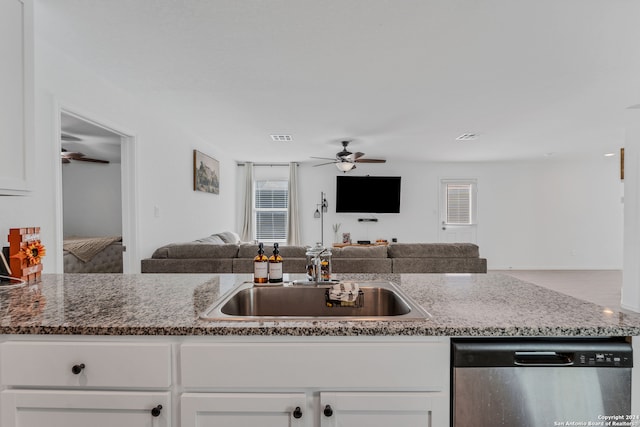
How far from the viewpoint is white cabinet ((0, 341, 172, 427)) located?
94 centimetres

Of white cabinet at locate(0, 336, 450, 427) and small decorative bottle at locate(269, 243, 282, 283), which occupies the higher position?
small decorative bottle at locate(269, 243, 282, 283)

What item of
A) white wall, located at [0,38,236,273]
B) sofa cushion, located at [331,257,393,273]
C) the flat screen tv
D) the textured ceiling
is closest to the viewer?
the textured ceiling

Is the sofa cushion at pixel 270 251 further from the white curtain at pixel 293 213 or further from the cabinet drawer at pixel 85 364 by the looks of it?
the white curtain at pixel 293 213

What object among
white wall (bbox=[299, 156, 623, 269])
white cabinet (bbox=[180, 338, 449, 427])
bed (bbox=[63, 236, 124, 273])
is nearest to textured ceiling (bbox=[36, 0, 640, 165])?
white cabinet (bbox=[180, 338, 449, 427])

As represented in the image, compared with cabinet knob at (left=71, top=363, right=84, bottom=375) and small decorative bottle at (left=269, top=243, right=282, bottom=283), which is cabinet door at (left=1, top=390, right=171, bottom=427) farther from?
small decorative bottle at (left=269, top=243, right=282, bottom=283)

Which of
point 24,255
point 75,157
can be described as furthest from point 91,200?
point 24,255

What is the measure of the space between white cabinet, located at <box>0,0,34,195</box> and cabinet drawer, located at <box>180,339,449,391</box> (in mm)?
1230

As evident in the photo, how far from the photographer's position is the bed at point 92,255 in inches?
147

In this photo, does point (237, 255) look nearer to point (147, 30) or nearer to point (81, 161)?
point (147, 30)

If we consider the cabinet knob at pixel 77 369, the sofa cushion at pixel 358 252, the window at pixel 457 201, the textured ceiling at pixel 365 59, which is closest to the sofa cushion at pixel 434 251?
the sofa cushion at pixel 358 252

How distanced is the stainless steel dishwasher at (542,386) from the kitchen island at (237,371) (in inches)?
1.8

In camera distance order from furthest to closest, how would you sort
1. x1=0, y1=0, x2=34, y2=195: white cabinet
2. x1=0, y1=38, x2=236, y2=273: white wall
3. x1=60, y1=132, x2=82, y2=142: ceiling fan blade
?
x1=60, y1=132, x2=82, y2=142: ceiling fan blade → x1=0, y1=38, x2=236, y2=273: white wall → x1=0, y1=0, x2=34, y2=195: white cabinet

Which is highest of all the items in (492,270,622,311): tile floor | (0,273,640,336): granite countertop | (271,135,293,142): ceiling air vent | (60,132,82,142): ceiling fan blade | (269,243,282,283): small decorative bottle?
(271,135,293,142): ceiling air vent

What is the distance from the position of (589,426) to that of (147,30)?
2811mm
